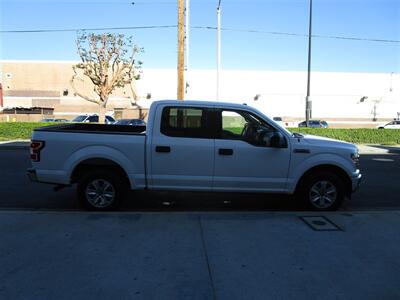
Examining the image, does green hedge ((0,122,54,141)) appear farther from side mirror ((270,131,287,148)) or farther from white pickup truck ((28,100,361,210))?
side mirror ((270,131,287,148))

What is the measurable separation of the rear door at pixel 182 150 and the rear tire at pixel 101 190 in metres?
0.54

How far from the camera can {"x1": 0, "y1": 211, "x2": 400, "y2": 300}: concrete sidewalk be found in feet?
12.3

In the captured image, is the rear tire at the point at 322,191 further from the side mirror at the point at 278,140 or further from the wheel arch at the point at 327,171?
the side mirror at the point at 278,140

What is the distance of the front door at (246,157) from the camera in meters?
6.38

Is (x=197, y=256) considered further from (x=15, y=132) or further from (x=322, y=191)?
(x=15, y=132)

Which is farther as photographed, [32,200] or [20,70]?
[20,70]

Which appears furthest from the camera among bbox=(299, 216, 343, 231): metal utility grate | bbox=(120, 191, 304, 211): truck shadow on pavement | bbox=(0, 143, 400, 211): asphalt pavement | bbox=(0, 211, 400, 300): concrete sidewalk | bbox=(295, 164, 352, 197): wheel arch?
bbox=(0, 143, 400, 211): asphalt pavement

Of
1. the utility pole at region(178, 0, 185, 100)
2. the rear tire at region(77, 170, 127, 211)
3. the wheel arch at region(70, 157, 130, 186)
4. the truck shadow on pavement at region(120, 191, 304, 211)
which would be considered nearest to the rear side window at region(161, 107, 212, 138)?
the wheel arch at region(70, 157, 130, 186)

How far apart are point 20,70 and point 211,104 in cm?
5224

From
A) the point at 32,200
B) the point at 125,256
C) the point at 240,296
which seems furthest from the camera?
the point at 32,200

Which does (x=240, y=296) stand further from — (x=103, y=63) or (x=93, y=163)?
(x=103, y=63)

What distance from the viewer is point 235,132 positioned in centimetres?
650

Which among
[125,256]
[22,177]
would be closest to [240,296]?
[125,256]

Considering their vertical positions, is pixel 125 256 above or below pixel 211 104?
below
